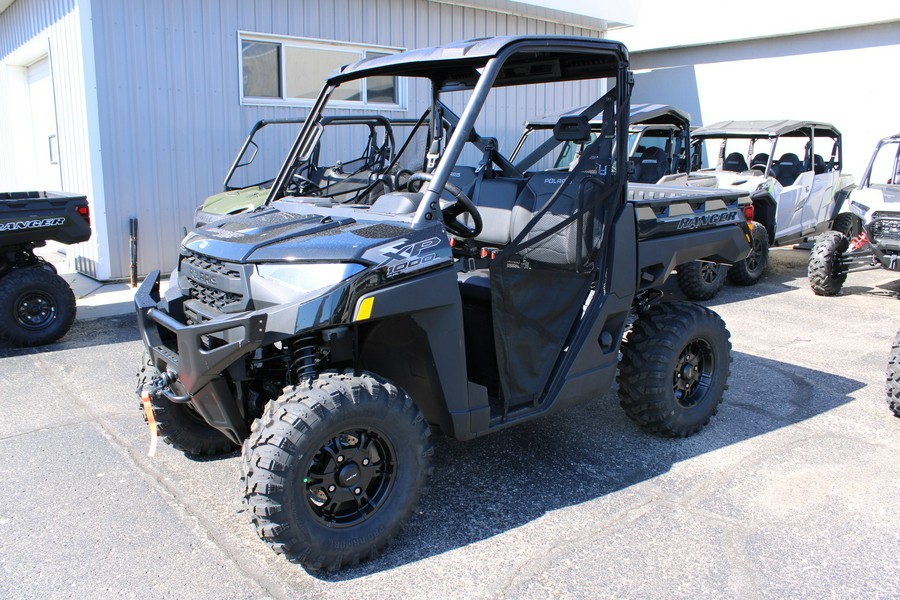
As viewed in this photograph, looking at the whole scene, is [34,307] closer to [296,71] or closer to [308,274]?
[308,274]

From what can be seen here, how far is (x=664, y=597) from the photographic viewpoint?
9.23 ft

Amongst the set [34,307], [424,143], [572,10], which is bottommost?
[34,307]

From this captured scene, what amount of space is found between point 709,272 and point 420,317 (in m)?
6.13

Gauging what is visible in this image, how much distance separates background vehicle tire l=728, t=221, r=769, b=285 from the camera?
9.00 metres

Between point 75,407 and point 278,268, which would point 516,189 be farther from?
point 75,407

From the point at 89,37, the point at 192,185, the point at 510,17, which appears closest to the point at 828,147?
the point at 510,17

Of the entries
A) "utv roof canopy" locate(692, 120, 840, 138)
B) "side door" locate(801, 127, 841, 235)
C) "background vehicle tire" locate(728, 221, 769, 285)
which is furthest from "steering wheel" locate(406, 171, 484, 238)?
"side door" locate(801, 127, 841, 235)

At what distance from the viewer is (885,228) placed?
7.99 meters

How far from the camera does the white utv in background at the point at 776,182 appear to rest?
9148 millimetres

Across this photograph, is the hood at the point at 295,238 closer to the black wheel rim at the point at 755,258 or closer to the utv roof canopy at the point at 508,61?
the utv roof canopy at the point at 508,61

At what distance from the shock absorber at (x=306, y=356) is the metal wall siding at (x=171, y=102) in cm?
640

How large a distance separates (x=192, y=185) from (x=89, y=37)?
1.95m

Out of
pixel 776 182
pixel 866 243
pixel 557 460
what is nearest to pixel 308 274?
pixel 557 460

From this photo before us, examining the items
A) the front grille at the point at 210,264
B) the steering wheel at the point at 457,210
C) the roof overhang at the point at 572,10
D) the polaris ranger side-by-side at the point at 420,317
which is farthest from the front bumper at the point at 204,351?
the roof overhang at the point at 572,10
